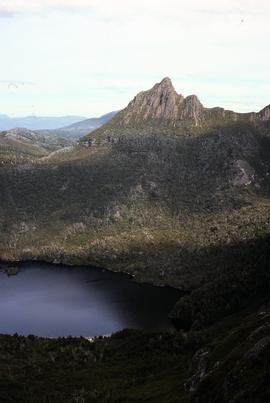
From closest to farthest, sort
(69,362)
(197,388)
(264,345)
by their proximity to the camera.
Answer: (264,345), (197,388), (69,362)

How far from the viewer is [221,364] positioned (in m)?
110

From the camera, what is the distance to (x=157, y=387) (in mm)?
138375

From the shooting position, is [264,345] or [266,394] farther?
[264,345]

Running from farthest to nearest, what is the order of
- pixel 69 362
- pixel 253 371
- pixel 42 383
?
pixel 69 362 < pixel 42 383 < pixel 253 371

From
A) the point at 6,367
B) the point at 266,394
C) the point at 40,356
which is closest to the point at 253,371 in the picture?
the point at 266,394

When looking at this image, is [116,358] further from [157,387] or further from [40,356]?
[157,387]

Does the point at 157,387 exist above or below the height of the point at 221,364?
below

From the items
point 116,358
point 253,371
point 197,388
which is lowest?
point 116,358

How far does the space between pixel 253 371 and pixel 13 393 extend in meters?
80.3

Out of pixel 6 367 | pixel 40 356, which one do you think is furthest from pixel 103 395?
pixel 40 356

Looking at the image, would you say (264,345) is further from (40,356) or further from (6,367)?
(40,356)

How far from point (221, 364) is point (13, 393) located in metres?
66.1

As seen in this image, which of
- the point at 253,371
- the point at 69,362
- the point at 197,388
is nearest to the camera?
the point at 253,371

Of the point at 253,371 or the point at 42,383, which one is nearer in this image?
the point at 253,371
